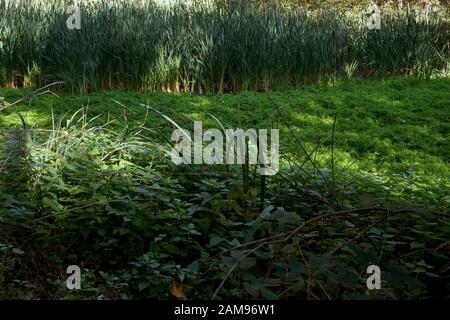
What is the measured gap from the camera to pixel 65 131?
144 inches

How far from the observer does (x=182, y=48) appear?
7.24 m

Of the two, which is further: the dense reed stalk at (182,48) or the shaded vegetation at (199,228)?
the dense reed stalk at (182,48)

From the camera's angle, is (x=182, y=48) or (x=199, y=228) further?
(x=182, y=48)

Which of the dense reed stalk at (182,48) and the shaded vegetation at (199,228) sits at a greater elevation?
the dense reed stalk at (182,48)

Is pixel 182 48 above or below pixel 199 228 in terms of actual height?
above

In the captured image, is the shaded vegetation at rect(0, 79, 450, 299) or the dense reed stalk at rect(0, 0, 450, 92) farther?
the dense reed stalk at rect(0, 0, 450, 92)

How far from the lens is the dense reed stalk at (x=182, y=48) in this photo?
699cm

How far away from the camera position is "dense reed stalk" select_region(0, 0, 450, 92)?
699 centimetres

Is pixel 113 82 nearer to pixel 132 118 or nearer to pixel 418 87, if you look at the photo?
pixel 132 118

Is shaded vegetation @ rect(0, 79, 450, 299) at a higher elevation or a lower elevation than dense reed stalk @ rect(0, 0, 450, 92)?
lower

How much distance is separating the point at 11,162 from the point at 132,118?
2.74m

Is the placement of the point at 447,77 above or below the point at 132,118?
above

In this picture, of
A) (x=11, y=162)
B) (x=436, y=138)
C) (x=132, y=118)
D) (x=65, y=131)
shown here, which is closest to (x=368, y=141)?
(x=436, y=138)
